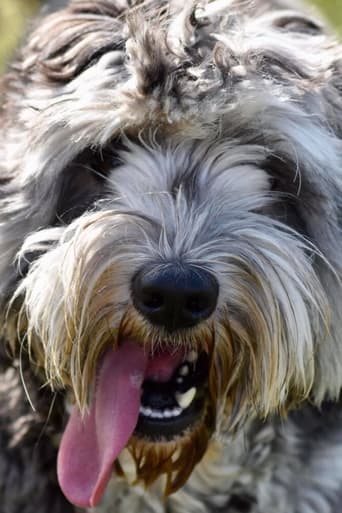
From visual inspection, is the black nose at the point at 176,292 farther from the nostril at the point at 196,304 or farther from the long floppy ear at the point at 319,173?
the long floppy ear at the point at 319,173

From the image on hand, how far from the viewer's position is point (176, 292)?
2.97 meters

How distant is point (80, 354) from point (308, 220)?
0.77 meters

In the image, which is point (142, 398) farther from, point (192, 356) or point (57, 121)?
point (57, 121)

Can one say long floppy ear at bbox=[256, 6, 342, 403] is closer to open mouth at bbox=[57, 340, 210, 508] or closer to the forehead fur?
the forehead fur

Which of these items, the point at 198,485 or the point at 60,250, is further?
the point at 198,485

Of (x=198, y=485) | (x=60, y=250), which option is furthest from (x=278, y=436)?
(x=60, y=250)

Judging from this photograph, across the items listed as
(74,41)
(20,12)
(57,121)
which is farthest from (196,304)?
(20,12)

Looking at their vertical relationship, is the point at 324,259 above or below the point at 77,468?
above

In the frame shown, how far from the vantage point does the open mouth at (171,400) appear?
3.30 metres

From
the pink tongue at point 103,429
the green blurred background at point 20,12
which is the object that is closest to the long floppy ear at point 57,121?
the pink tongue at point 103,429

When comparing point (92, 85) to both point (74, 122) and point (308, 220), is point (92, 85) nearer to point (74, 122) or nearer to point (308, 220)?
point (74, 122)

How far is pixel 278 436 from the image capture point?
11.9ft

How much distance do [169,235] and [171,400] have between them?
1.71 feet

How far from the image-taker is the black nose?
2.96 m
